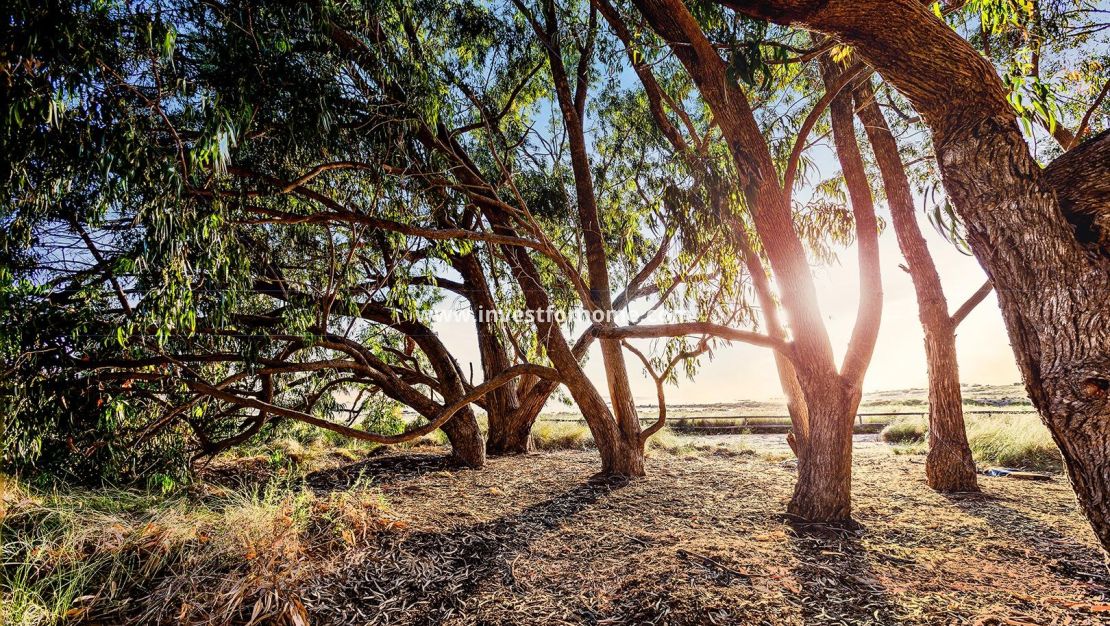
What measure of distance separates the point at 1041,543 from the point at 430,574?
11.9ft

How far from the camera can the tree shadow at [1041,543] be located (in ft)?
8.27

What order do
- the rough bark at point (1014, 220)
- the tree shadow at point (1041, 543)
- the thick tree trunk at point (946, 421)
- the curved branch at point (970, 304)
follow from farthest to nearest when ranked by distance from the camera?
the curved branch at point (970, 304) < the thick tree trunk at point (946, 421) < the tree shadow at point (1041, 543) < the rough bark at point (1014, 220)

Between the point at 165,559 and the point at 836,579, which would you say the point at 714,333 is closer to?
the point at 836,579

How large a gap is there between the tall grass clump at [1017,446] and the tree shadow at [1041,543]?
6.80 ft

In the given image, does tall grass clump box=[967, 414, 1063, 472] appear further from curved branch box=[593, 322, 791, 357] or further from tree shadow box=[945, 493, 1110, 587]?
curved branch box=[593, 322, 791, 357]

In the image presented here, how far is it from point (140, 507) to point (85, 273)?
1824 millimetres

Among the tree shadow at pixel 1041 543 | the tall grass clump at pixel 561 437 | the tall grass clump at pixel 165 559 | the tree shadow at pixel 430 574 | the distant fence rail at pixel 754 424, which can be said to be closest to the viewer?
the tall grass clump at pixel 165 559

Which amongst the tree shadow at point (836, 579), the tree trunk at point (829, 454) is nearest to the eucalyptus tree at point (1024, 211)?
the tree shadow at point (836, 579)

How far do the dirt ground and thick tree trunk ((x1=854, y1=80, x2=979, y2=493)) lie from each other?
0.86 feet

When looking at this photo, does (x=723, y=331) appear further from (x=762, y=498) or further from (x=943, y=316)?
(x=943, y=316)

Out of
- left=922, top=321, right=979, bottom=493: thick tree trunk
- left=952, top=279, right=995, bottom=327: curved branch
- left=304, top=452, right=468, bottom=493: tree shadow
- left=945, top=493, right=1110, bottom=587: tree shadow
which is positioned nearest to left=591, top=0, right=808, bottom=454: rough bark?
left=922, top=321, right=979, bottom=493: thick tree trunk

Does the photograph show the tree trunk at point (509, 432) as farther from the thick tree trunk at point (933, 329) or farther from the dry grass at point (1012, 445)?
the dry grass at point (1012, 445)

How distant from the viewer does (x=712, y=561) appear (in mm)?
2637

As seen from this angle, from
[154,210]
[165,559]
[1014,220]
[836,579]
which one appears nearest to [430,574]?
[165,559]
